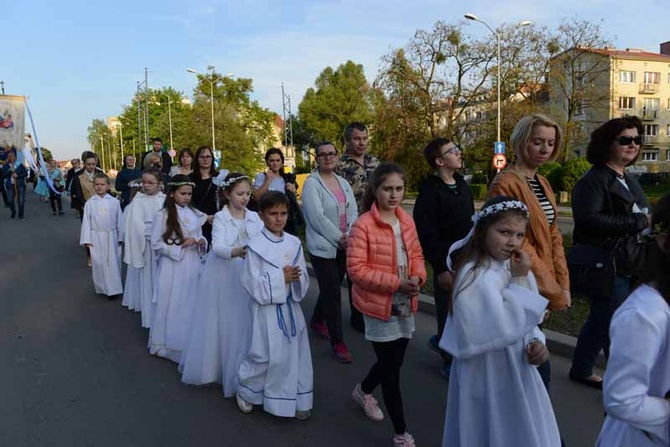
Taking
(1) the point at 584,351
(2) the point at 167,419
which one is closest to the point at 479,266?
(1) the point at 584,351

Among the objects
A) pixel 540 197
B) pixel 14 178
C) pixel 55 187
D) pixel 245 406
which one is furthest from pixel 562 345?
pixel 55 187

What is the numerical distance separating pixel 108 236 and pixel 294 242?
5.30m

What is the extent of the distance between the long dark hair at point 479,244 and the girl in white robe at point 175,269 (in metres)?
3.20

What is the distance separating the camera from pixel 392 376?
3543mm

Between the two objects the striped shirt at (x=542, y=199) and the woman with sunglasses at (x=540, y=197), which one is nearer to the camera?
the woman with sunglasses at (x=540, y=197)

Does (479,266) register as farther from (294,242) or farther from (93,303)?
(93,303)

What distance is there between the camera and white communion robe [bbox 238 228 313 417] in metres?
4.00

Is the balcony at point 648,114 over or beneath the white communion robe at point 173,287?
over

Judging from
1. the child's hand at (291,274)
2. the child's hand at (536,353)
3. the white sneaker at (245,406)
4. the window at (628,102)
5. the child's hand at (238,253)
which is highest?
the window at (628,102)

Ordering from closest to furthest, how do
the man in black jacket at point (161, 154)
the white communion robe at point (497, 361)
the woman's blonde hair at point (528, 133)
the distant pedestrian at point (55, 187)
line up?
the white communion robe at point (497, 361)
the woman's blonde hair at point (528, 133)
the man in black jacket at point (161, 154)
the distant pedestrian at point (55, 187)

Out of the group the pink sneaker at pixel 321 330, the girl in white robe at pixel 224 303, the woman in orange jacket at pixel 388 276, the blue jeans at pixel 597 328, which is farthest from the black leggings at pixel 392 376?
the pink sneaker at pixel 321 330

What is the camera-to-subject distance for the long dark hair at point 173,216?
5.44 metres

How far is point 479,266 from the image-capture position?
274cm

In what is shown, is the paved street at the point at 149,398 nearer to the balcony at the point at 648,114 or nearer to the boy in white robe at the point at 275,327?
the boy in white robe at the point at 275,327
